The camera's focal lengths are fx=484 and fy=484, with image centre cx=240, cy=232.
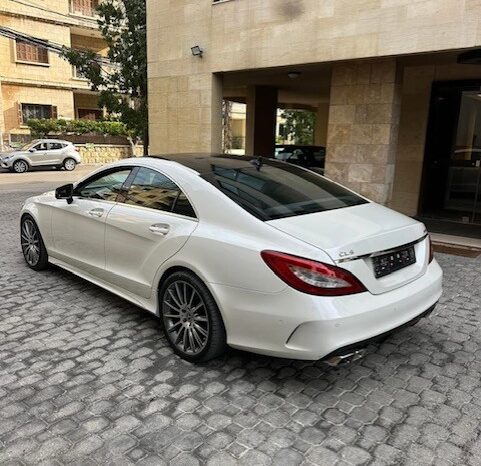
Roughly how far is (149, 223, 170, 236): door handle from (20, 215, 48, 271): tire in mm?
2216

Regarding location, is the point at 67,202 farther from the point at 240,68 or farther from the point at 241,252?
the point at 240,68

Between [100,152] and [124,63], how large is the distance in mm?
14287

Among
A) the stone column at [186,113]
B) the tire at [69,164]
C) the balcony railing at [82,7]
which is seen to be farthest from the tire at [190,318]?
the balcony railing at [82,7]

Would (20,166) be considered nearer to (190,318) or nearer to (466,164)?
(466,164)

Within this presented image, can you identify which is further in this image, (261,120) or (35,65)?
(35,65)

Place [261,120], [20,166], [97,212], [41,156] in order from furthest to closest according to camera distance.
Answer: [41,156], [20,166], [261,120], [97,212]

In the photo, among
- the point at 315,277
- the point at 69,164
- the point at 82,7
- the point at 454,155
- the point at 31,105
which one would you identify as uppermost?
the point at 82,7

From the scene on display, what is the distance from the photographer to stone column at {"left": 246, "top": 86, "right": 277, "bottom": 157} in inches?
556

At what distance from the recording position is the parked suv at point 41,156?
22000 mm

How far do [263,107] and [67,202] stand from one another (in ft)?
34.4

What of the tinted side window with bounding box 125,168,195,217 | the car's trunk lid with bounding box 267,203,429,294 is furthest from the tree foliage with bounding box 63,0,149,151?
the car's trunk lid with bounding box 267,203,429,294

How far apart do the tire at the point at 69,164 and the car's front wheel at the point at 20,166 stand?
1.92 meters

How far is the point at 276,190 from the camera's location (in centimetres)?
363

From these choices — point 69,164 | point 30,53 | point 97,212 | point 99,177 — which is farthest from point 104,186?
point 30,53
